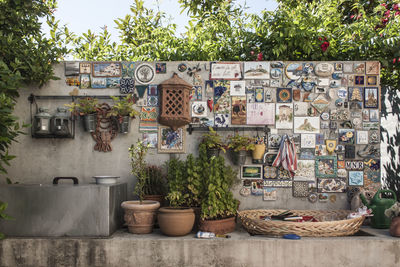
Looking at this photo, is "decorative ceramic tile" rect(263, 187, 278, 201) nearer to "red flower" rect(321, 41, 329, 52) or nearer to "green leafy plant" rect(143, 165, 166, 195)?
"green leafy plant" rect(143, 165, 166, 195)

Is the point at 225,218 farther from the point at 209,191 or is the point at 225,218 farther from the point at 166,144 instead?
the point at 166,144

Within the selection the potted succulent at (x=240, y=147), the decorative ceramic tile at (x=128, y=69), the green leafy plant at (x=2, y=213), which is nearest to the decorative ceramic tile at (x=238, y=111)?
the potted succulent at (x=240, y=147)

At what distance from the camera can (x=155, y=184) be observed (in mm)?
4145

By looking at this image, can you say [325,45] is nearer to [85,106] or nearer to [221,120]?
[221,120]

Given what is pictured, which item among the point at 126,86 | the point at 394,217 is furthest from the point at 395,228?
the point at 126,86

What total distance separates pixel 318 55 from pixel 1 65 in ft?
13.6

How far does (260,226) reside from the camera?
360cm

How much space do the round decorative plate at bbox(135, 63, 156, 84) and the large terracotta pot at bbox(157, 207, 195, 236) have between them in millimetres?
1783

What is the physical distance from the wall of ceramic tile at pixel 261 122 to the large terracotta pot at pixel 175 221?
0.95 m

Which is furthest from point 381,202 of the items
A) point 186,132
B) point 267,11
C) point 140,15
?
point 140,15

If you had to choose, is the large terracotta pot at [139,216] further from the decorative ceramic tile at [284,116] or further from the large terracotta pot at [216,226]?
the decorative ceramic tile at [284,116]

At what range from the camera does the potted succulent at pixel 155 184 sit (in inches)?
161

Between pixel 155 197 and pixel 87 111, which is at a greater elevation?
pixel 87 111

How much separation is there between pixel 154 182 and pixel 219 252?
1.26 meters
